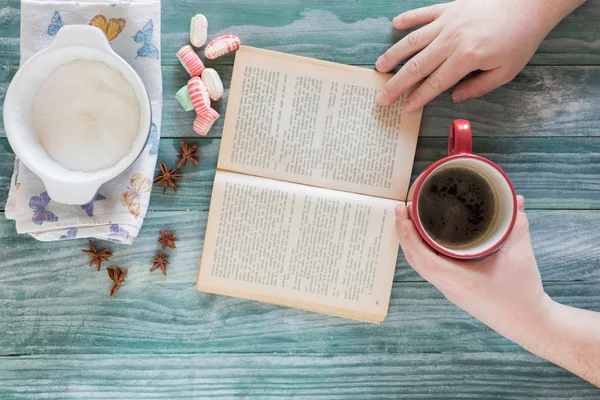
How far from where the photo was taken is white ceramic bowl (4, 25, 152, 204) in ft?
2.28

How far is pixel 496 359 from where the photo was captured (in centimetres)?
84

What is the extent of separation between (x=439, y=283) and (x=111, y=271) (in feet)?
1.73

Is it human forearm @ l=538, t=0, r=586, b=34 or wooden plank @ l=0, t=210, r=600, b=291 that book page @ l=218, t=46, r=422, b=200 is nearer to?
wooden plank @ l=0, t=210, r=600, b=291

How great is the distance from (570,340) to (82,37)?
0.83m

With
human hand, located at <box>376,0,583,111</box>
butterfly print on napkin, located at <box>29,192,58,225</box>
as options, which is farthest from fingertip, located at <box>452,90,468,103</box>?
butterfly print on napkin, located at <box>29,192,58,225</box>

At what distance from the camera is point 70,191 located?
713 millimetres

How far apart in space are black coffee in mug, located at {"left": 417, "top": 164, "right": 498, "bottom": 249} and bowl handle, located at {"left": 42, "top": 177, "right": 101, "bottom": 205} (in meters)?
0.48

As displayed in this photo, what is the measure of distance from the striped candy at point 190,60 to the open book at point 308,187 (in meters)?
0.06

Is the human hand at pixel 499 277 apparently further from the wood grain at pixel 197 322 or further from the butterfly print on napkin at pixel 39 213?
the butterfly print on napkin at pixel 39 213

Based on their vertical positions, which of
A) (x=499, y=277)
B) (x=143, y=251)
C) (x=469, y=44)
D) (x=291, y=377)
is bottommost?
(x=291, y=377)

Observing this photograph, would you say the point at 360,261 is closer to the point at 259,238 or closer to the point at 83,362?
the point at 259,238

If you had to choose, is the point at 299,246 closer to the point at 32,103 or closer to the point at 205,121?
the point at 205,121

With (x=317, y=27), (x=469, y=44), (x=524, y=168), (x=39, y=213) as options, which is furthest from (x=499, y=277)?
(x=39, y=213)

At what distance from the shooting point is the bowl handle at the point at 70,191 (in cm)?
71
